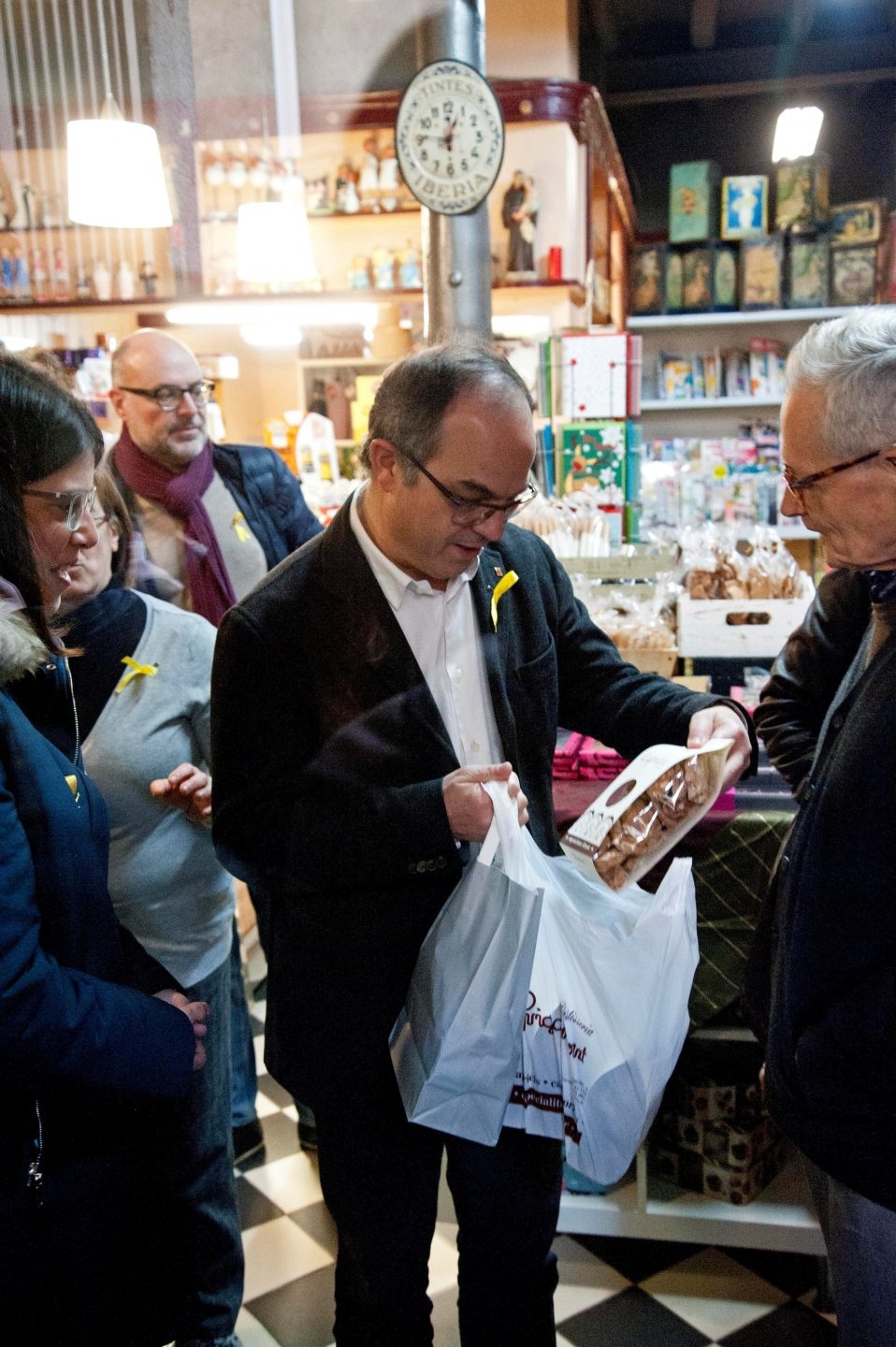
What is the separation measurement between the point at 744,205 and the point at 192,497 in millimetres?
4837

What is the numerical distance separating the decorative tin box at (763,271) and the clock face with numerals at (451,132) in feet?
9.27

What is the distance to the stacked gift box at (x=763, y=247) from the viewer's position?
619 centimetres

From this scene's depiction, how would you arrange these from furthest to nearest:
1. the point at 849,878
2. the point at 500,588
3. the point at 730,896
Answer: the point at 730,896 → the point at 500,588 → the point at 849,878

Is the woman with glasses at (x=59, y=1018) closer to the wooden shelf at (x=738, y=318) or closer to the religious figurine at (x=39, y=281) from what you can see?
the religious figurine at (x=39, y=281)

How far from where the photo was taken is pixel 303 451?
5758 mm

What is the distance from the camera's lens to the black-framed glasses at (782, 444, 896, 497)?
130 cm

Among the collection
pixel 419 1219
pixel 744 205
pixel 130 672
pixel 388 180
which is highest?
pixel 388 180

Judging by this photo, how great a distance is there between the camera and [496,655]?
1653 mm

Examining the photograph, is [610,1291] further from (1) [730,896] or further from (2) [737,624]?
(2) [737,624]

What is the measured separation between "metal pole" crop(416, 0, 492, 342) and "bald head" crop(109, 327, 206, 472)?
1.28 m

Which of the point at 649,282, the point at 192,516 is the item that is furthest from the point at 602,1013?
the point at 649,282

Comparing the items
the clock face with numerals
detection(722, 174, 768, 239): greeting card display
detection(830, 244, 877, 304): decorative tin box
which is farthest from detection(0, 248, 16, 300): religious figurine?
detection(830, 244, 877, 304): decorative tin box

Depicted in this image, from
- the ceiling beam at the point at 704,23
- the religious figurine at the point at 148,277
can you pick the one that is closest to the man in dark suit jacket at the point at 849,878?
the religious figurine at the point at 148,277

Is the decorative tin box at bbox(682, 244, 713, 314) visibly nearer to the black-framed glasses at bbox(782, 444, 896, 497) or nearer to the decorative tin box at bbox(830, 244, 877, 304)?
the decorative tin box at bbox(830, 244, 877, 304)
